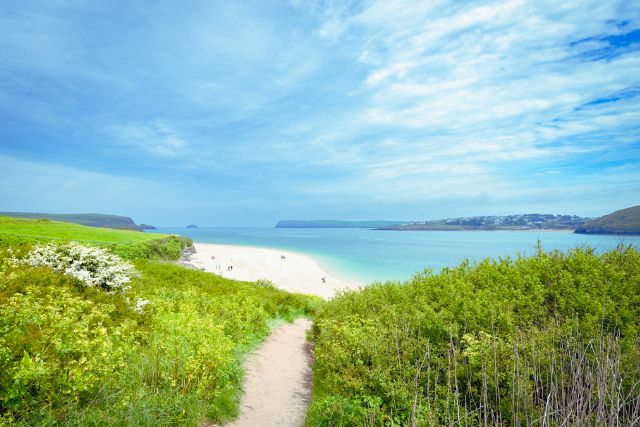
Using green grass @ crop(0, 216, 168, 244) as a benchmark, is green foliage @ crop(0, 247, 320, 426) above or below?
below

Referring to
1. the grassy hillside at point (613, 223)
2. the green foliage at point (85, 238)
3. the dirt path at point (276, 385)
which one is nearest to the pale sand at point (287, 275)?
the green foliage at point (85, 238)

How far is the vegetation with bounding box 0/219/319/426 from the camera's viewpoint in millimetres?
4969

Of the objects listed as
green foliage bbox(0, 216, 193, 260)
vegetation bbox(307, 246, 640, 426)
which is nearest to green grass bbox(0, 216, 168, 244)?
green foliage bbox(0, 216, 193, 260)

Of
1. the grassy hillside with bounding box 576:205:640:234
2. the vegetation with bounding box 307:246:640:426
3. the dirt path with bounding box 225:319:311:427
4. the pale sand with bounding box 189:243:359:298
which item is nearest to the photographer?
the vegetation with bounding box 307:246:640:426

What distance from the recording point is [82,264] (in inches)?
442

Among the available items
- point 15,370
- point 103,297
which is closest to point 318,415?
point 15,370

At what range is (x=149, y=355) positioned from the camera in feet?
25.2

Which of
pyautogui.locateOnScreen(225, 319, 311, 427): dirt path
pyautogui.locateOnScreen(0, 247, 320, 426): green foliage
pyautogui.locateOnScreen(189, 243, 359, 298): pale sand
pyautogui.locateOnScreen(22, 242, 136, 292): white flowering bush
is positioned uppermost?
pyautogui.locateOnScreen(22, 242, 136, 292): white flowering bush

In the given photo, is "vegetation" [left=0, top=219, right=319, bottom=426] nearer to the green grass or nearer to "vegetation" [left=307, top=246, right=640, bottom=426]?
"vegetation" [left=307, top=246, right=640, bottom=426]

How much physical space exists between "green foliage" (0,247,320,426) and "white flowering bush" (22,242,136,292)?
1.31ft

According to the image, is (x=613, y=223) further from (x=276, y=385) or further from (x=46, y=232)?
(x=46, y=232)

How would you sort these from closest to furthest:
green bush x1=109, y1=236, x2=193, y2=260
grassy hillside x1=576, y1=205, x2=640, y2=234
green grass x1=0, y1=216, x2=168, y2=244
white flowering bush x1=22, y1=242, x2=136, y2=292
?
white flowering bush x1=22, y1=242, x2=136, y2=292 → green grass x1=0, y1=216, x2=168, y2=244 → green bush x1=109, y1=236, x2=193, y2=260 → grassy hillside x1=576, y1=205, x2=640, y2=234

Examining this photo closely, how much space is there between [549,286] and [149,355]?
10851 millimetres

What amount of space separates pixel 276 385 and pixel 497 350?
230 inches
